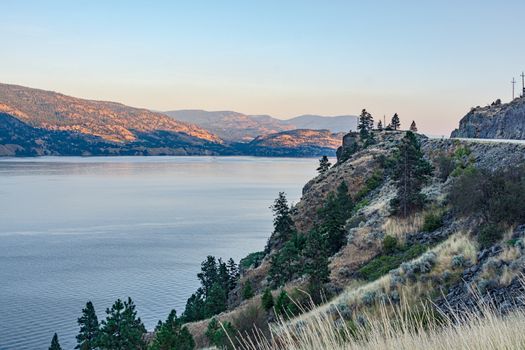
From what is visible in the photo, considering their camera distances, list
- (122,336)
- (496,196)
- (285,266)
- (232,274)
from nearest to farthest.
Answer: (496,196) → (122,336) → (285,266) → (232,274)

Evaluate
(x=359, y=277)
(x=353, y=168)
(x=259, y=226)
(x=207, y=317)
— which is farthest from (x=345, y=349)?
(x=259, y=226)

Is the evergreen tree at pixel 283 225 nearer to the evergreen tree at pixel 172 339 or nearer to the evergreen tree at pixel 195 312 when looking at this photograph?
the evergreen tree at pixel 195 312

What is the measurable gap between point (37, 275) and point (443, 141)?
45.6m

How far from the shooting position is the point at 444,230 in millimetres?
23047

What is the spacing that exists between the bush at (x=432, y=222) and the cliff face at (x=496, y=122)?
100.0ft

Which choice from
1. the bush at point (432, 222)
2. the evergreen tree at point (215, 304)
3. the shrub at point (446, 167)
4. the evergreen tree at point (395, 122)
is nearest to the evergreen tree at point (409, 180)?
the shrub at point (446, 167)

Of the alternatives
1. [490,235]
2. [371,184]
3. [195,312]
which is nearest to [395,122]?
[371,184]

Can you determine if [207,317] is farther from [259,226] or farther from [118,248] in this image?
[259,226]

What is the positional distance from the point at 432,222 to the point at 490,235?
301 inches

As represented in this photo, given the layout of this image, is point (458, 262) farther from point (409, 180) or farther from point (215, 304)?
point (215, 304)

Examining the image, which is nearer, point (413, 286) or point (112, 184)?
point (413, 286)

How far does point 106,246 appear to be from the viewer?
250ft

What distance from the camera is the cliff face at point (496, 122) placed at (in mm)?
58950

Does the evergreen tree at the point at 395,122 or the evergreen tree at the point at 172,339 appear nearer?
the evergreen tree at the point at 172,339
